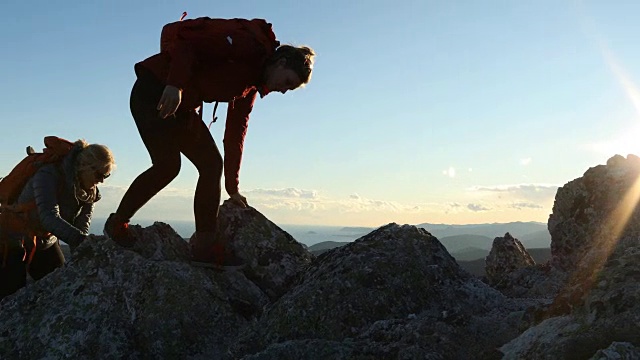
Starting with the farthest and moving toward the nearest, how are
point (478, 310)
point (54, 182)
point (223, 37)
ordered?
point (54, 182), point (223, 37), point (478, 310)

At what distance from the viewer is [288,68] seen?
273 inches

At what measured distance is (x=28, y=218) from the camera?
7812mm

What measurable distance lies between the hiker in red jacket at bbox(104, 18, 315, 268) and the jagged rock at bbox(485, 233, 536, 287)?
8542 mm

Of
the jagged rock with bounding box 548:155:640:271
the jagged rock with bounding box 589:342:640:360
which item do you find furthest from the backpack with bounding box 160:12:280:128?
the jagged rock with bounding box 548:155:640:271

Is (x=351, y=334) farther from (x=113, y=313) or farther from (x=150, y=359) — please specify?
(x=113, y=313)

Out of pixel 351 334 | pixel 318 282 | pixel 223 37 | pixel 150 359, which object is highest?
pixel 223 37

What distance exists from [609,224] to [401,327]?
24.6 ft

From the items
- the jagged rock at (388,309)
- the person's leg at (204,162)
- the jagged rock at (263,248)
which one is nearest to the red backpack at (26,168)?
the person's leg at (204,162)

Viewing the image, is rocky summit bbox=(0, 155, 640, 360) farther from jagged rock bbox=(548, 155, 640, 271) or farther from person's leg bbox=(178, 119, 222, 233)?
jagged rock bbox=(548, 155, 640, 271)

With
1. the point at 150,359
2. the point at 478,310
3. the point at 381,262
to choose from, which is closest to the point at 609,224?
the point at 478,310

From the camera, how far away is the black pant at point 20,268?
26.2 feet

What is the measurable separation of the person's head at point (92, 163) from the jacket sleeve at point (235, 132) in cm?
198

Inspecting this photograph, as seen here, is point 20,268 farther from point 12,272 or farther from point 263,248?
point 263,248

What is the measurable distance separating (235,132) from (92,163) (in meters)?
2.41
